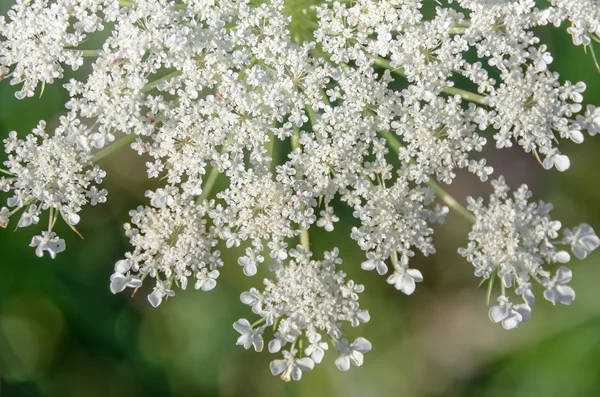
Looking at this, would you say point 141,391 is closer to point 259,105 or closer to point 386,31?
point 259,105

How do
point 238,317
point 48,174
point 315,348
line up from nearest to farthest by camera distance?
point 48,174
point 315,348
point 238,317

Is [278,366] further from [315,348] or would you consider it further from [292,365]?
[315,348]

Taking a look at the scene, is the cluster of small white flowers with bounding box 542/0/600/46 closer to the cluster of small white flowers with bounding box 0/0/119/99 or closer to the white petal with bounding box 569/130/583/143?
the white petal with bounding box 569/130/583/143

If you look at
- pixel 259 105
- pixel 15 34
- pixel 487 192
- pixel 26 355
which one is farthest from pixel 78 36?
pixel 487 192

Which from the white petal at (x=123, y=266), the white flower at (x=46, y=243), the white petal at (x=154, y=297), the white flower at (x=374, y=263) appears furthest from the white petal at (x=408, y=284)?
the white flower at (x=46, y=243)

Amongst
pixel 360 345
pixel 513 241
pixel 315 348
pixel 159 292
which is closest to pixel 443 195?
pixel 513 241

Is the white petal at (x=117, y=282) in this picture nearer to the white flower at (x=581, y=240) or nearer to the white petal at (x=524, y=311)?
the white petal at (x=524, y=311)
